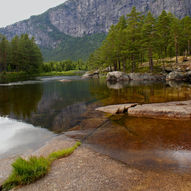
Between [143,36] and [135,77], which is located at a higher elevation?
[143,36]

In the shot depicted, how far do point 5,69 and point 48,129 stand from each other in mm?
80358

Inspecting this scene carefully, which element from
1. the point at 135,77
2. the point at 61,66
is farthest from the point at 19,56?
the point at 135,77

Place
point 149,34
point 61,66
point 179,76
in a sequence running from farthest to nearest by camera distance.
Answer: point 61,66 < point 149,34 < point 179,76

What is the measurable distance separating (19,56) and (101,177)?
9378 centimetres

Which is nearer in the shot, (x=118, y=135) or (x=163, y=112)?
(x=118, y=135)

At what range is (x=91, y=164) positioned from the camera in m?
6.04

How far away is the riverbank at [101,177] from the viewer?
466cm

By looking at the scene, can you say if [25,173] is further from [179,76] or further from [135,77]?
[135,77]

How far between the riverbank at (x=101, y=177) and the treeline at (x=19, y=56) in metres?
85.0

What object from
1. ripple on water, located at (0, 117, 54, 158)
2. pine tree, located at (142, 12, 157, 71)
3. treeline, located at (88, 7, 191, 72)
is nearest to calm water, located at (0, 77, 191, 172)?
ripple on water, located at (0, 117, 54, 158)

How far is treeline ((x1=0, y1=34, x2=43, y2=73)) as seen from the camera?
7775cm

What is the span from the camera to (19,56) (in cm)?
8519

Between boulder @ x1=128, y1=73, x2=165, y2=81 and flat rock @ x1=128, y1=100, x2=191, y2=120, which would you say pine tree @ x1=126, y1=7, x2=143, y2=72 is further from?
flat rock @ x1=128, y1=100, x2=191, y2=120

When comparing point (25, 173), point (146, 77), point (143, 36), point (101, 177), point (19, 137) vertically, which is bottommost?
point (19, 137)
